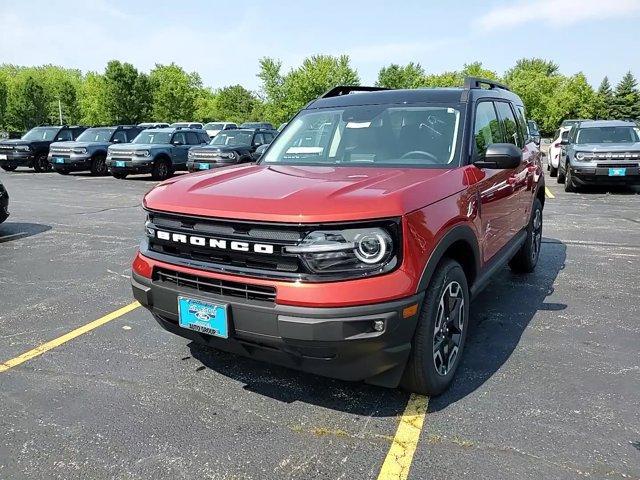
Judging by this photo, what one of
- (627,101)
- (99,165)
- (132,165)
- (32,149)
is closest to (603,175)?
(132,165)

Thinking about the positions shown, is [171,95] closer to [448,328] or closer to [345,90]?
→ [345,90]

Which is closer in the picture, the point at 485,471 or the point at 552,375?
the point at 485,471

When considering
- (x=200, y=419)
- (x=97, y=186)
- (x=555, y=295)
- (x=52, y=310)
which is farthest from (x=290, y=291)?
(x=97, y=186)

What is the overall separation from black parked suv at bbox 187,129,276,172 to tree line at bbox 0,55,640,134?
31184 millimetres

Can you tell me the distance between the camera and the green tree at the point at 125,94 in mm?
51719

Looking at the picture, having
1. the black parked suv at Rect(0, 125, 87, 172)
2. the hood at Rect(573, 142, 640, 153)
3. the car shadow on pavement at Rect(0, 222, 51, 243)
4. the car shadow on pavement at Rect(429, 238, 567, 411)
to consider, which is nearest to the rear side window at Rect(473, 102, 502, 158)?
the car shadow on pavement at Rect(429, 238, 567, 411)

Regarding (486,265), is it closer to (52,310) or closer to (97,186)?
(52,310)

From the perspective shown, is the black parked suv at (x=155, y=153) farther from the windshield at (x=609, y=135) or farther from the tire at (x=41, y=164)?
the windshield at (x=609, y=135)

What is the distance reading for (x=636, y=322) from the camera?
4.43m

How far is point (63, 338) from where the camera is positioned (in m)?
4.16

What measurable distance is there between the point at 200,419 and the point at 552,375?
7.37ft

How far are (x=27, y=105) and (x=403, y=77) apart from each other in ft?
147

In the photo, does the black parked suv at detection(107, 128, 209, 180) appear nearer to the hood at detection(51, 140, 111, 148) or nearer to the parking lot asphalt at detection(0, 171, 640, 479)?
the hood at detection(51, 140, 111, 148)

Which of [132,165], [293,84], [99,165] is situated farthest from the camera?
[293,84]
